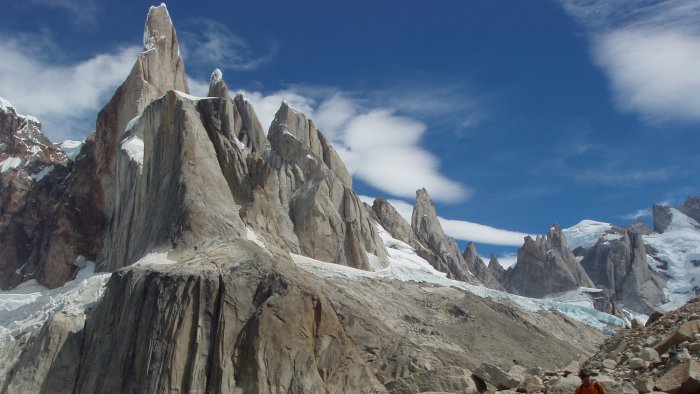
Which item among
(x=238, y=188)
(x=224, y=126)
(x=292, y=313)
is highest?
(x=224, y=126)

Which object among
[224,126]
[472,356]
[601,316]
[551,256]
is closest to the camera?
[472,356]

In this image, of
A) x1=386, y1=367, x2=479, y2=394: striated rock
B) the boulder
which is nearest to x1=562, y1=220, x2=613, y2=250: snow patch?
x1=386, y1=367, x2=479, y2=394: striated rock

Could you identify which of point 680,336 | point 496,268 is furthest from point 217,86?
point 496,268

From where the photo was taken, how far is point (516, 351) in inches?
1859

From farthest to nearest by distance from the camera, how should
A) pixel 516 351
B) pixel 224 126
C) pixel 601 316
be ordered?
pixel 601 316 < pixel 224 126 < pixel 516 351

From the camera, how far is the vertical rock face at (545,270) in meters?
151

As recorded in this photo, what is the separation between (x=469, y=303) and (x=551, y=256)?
339ft

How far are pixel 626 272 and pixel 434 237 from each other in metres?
52.3

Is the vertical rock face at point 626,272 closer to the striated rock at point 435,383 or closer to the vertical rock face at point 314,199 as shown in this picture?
the vertical rock face at point 314,199

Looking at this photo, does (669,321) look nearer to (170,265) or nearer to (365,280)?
(170,265)

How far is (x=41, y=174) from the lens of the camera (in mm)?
100875

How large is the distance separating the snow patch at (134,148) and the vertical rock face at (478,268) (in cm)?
9253

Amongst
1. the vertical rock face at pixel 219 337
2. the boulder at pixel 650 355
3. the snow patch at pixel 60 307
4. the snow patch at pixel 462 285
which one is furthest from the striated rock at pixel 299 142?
the boulder at pixel 650 355

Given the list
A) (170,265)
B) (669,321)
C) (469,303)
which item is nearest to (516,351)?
(469,303)
